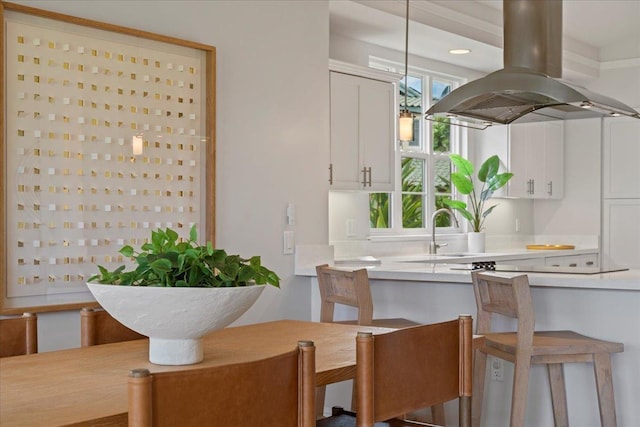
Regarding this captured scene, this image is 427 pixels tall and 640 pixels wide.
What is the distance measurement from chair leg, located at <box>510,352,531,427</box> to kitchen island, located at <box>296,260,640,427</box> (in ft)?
1.49

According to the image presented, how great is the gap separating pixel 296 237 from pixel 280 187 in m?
0.28

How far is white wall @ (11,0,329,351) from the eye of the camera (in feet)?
12.3

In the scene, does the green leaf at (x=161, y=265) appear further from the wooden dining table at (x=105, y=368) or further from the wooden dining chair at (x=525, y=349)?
the wooden dining chair at (x=525, y=349)

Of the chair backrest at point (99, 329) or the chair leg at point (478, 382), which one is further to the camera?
the chair leg at point (478, 382)

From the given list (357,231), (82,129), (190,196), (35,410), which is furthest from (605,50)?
(35,410)

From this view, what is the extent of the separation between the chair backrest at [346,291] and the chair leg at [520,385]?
0.65 metres

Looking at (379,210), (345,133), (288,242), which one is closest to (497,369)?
(288,242)

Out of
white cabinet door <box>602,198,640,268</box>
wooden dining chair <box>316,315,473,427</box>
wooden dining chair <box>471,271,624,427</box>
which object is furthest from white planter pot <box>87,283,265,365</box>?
white cabinet door <box>602,198,640,268</box>

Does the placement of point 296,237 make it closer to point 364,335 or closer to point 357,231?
point 357,231

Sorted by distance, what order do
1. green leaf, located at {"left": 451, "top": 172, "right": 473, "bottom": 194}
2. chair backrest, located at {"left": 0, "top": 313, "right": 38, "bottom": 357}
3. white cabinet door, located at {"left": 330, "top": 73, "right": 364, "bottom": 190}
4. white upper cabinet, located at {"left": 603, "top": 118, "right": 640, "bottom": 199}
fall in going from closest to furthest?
chair backrest, located at {"left": 0, "top": 313, "right": 38, "bottom": 357} < white cabinet door, located at {"left": 330, "top": 73, "right": 364, "bottom": 190} < green leaf, located at {"left": 451, "top": 172, "right": 473, "bottom": 194} < white upper cabinet, located at {"left": 603, "top": 118, "right": 640, "bottom": 199}

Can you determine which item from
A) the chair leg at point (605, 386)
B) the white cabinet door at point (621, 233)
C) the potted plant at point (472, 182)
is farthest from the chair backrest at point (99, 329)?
the white cabinet door at point (621, 233)

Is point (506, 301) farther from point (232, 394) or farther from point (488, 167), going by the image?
point (488, 167)

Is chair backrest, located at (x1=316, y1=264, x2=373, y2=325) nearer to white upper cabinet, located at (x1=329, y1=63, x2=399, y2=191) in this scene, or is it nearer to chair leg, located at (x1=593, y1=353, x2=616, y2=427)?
chair leg, located at (x1=593, y1=353, x2=616, y2=427)

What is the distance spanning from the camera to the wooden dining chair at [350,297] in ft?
11.2
